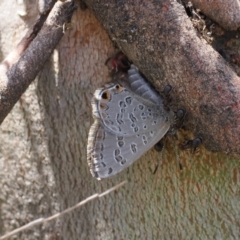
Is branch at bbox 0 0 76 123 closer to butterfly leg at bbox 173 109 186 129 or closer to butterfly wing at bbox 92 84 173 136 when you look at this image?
butterfly wing at bbox 92 84 173 136

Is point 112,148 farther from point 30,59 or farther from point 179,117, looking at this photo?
point 30,59

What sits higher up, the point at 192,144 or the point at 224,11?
the point at 224,11

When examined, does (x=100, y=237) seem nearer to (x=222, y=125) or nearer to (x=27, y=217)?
(x=27, y=217)

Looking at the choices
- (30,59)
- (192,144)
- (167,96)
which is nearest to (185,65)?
(167,96)

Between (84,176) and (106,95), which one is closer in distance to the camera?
(106,95)

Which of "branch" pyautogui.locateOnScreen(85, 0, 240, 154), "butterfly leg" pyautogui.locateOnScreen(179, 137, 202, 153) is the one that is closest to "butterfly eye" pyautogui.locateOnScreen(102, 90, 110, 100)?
"branch" pyautogui.locateOnScreen(85, 0, 240, 154)

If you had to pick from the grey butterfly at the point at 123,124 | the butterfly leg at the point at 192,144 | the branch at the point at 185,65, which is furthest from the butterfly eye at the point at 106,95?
the butterfly leg at the point at 192,144

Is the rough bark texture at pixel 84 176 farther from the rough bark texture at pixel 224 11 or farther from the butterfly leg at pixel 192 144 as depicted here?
the rough bark texture at pixel 224 11
